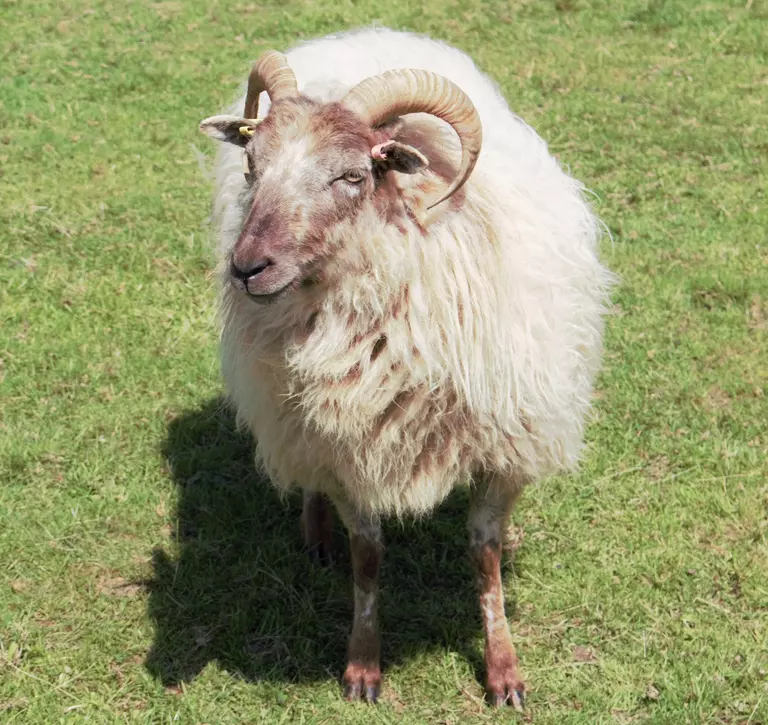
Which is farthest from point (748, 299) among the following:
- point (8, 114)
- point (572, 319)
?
point (8, 114)

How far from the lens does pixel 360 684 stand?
14.1 ft

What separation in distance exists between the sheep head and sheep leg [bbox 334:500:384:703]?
129 centimetres

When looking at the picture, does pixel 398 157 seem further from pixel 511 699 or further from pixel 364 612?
pixel 511 699

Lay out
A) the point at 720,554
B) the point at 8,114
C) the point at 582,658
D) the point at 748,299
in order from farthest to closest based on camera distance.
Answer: the point at 8,114 < the point at 748,299 < the point at 720,554 < the point at 582,658

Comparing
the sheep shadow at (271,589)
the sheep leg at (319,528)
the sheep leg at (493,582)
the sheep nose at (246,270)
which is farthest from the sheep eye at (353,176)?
the sheep shadow at (271,589)

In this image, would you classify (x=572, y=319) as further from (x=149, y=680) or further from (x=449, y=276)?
(x=149, y=680)

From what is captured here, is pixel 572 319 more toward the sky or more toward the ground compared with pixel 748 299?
more toward the sky

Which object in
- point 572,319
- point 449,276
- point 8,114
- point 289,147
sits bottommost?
point 8,114

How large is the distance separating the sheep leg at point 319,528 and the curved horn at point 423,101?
6.36 ft

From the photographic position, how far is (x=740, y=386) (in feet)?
18.7

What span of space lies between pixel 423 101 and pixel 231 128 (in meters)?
0.76

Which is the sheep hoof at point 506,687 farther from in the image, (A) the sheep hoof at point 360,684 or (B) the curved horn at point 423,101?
(B) the curved horn at point 423,101

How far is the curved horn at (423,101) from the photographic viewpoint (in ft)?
11.4

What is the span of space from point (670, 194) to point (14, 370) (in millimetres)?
4503
